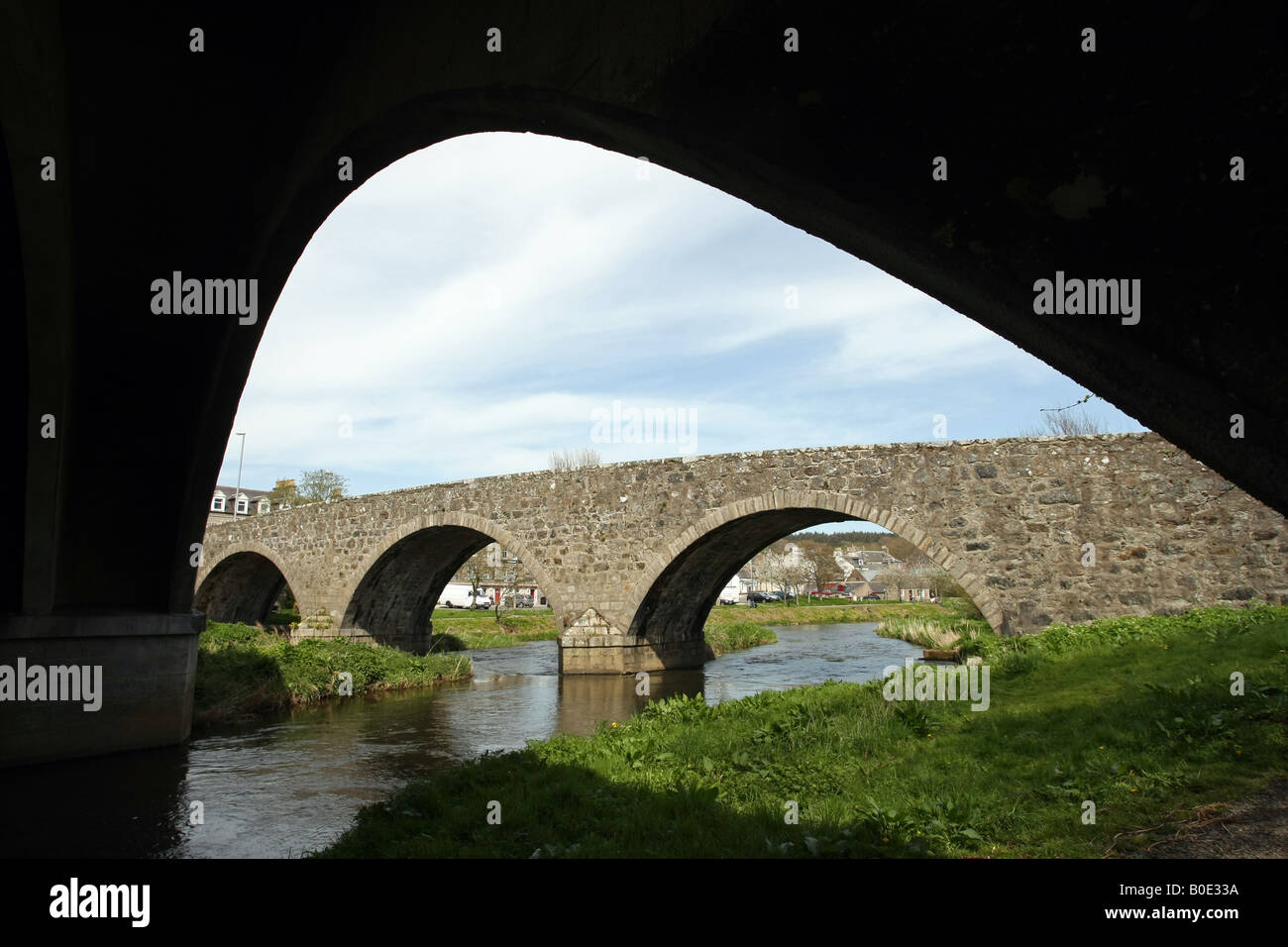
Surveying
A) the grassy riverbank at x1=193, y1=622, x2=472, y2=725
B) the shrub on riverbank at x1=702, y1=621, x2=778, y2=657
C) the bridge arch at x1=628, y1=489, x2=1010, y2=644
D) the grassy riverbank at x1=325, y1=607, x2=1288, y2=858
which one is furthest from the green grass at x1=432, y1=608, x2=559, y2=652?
the grassy riverbank at x1=325, y1=607, x2=1288, y2=858

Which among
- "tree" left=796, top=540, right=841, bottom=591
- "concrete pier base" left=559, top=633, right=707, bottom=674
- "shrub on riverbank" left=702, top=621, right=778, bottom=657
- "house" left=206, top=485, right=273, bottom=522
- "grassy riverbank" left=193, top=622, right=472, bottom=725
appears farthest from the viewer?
"tree" left=796, top=540, right=841, bottom=591

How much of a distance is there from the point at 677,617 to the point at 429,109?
1842 centimetres

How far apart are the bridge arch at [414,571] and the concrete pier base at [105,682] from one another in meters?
10.7

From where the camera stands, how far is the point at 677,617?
67.5 ft

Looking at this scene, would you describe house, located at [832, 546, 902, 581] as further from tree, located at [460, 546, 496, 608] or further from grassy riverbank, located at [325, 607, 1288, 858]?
grassy riverbank, located at [325, 607, 1288, 858]

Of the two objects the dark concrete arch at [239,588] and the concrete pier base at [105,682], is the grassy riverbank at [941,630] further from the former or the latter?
the dark concrete arch at [239,588]

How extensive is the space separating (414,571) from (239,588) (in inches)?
487

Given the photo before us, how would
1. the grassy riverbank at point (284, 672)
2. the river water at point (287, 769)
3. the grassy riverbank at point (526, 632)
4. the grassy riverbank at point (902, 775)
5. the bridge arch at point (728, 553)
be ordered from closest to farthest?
the grassy riverbank at point (902, 775), the river water at point (287, 769), the grassy riverbank at point (284, 672), the bridge arch at point (728, 553), the grassy riverbank at point (526, 632)

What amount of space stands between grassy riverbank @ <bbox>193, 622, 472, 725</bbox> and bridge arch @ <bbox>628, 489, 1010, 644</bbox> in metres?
5.03

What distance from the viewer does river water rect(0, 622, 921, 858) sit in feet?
21.1

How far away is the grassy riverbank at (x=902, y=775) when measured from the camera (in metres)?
4.54

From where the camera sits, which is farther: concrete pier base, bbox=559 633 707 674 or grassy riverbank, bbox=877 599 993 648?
concrete pier base, bbox=559 633 707 674

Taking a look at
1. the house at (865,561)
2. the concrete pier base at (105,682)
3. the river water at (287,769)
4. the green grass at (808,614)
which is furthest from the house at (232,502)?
the house at (865,561)

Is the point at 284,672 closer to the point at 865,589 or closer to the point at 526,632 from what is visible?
the point at 526,632
